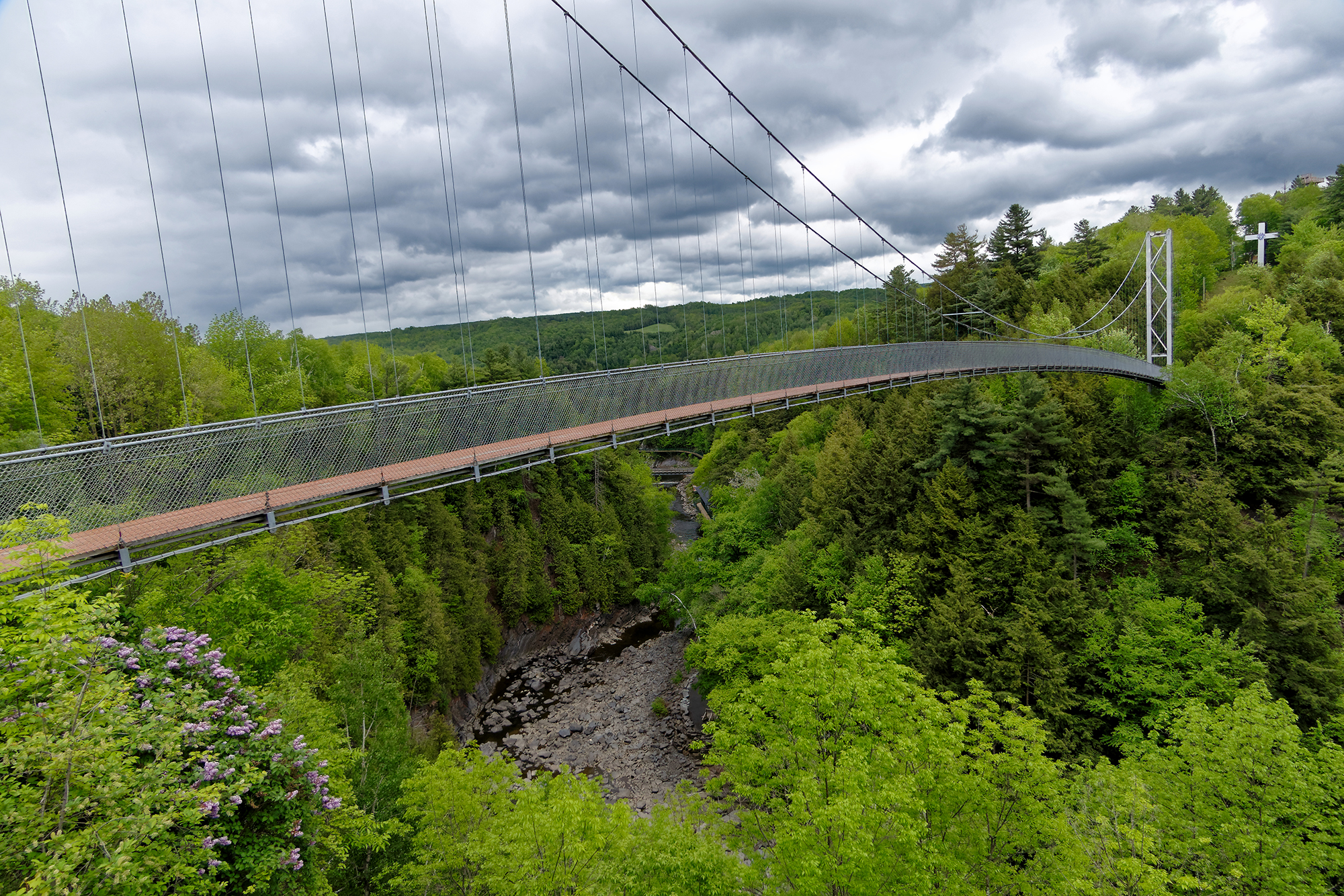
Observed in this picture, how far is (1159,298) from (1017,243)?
9.43m

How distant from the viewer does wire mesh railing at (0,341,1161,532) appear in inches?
313

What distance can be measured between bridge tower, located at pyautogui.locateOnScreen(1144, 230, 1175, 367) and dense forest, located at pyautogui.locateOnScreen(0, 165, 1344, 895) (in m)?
2.30

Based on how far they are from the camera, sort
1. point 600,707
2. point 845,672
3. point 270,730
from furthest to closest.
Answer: point 600,707 → point 845,672 → point 270,730

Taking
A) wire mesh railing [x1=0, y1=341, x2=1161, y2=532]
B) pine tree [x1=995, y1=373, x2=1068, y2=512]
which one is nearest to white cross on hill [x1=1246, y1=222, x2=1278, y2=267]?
pine tree [x1=995, y1=373, x2=1068, y2=512]

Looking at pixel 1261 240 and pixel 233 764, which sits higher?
pixel 1261 240

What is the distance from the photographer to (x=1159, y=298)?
40562 millimetres

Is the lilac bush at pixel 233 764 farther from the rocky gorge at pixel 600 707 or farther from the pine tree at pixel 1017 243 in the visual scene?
the pine tree at pixel 1017 243

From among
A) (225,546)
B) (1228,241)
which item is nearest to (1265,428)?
(225,546)

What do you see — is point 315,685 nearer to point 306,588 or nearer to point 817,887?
point 306,588

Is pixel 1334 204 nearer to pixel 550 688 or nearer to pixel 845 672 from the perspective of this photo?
pixel 845 672

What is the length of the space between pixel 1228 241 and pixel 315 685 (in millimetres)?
68494

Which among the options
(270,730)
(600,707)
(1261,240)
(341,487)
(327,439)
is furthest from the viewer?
(1261,240)

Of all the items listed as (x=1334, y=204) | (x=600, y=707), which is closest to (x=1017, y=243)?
(x=1334, y=204)

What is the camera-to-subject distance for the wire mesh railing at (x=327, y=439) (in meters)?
7.94
